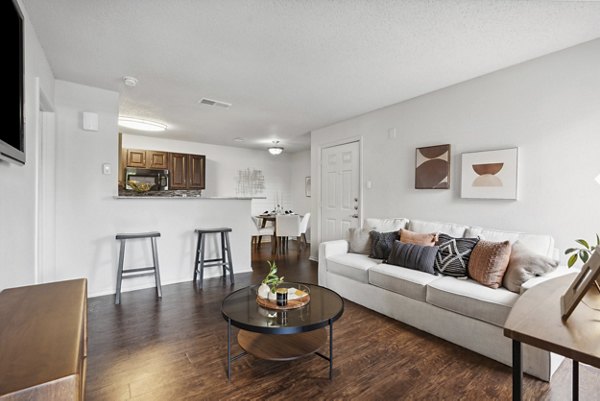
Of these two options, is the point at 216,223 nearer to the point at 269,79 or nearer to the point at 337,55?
the point at 269,79

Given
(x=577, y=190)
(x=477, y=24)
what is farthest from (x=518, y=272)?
(x=477, y=24)

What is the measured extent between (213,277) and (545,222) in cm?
388

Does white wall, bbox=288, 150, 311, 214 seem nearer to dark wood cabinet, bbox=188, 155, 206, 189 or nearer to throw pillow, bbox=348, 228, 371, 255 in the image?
dark wood cabinet, bbox=188, 155, 206, 189

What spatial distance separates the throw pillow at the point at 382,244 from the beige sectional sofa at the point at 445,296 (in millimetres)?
83

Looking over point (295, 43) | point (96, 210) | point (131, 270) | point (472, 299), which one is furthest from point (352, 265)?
point (96, 210)

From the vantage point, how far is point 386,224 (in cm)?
350

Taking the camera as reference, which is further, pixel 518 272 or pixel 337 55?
pixel 337 55

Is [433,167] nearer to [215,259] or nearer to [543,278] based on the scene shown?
[543,278]

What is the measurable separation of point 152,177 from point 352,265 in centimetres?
464

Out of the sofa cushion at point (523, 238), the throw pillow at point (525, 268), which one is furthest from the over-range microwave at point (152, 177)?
the throw pillow at point (525, 268)

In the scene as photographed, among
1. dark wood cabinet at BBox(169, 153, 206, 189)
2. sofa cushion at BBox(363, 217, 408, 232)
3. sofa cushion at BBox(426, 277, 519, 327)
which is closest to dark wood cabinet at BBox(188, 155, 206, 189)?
dark wood cabinet at BBox(169, 153, 206, 189)

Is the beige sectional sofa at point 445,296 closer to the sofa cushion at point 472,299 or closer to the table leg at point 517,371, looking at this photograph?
the sofa cushion at point 472,299

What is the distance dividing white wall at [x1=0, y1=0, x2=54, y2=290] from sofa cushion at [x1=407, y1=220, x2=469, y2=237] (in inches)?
131

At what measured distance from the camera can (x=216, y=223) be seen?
4180mm
